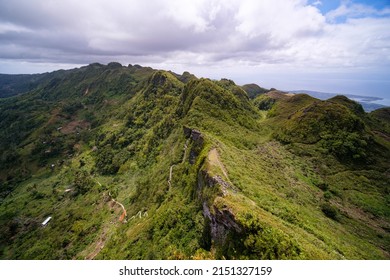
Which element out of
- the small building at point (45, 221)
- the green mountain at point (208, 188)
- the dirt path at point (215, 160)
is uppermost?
the dirt path at point (215, 160)

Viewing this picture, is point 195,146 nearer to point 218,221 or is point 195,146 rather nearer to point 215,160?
point 215,160

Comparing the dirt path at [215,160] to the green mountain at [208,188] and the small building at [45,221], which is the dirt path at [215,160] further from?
the small building at [45,221]

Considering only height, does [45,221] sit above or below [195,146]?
below

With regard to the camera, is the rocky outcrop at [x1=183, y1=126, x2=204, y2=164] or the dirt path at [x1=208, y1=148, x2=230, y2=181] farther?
the rocky outcrop at [x1=183, y1=126, x2=204, y2=164]

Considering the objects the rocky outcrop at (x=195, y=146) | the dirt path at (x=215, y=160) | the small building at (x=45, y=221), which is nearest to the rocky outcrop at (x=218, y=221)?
the dirt path at (x=215, y=160)

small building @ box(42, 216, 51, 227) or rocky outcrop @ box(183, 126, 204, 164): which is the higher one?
rocky outcrop @ box(183, 126, 204, 164)

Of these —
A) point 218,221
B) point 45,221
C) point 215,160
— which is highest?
point 215,160

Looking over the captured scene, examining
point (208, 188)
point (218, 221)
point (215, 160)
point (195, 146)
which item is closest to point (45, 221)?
point (195, 146)

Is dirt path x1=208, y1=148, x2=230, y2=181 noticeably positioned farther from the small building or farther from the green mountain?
the small building

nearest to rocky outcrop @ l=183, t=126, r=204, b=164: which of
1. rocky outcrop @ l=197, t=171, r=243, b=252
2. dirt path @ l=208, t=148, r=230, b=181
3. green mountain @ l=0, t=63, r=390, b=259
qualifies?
green mountain @ l=0, t=63, r=390, b=259

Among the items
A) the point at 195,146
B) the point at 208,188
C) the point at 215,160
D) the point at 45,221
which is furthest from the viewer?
the point at 45,221
